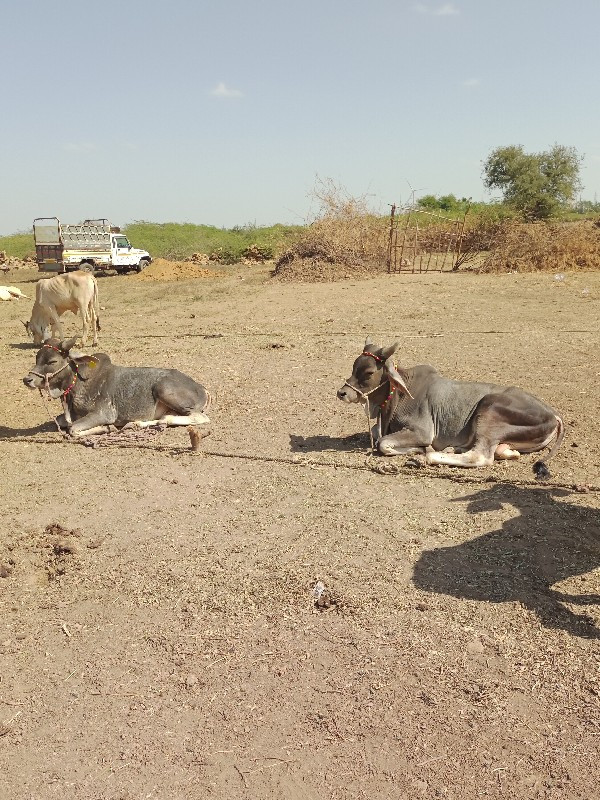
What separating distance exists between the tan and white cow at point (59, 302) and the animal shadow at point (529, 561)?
35.6 ft

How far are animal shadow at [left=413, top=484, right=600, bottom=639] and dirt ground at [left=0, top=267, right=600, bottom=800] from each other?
2 cm

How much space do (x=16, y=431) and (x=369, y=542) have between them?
5233 mm

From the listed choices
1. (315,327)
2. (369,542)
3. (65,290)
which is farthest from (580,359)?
(65,290)

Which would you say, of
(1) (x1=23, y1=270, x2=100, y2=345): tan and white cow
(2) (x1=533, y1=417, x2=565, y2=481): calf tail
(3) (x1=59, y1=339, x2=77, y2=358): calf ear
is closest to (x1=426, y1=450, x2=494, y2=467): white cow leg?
(2) (x1=533, y1=417, x2=565, y2=481): calf tail

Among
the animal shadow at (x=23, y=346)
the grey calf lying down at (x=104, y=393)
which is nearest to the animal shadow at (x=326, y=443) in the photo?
the grey calf lying down at (x=104, y=393)

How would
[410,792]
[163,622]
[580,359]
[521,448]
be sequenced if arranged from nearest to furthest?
[410,792]
[163,622]
[521,448]
[580,359]

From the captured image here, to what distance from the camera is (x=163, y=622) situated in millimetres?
4594

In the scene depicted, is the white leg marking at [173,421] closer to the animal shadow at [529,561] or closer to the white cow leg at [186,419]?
the white cow leg at [186,419]

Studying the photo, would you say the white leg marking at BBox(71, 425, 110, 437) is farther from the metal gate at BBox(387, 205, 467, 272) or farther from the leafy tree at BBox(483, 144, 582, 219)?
the leafy tree at BBox(483, 144, 582, 219)

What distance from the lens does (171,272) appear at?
99.4 feet

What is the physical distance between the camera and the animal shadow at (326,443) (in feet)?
25.1

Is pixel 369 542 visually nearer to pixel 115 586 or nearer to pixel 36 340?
pixel 115 586

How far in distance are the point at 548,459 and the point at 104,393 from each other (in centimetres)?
494

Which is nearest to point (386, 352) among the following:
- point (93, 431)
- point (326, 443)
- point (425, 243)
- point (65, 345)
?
point (326, 443)
